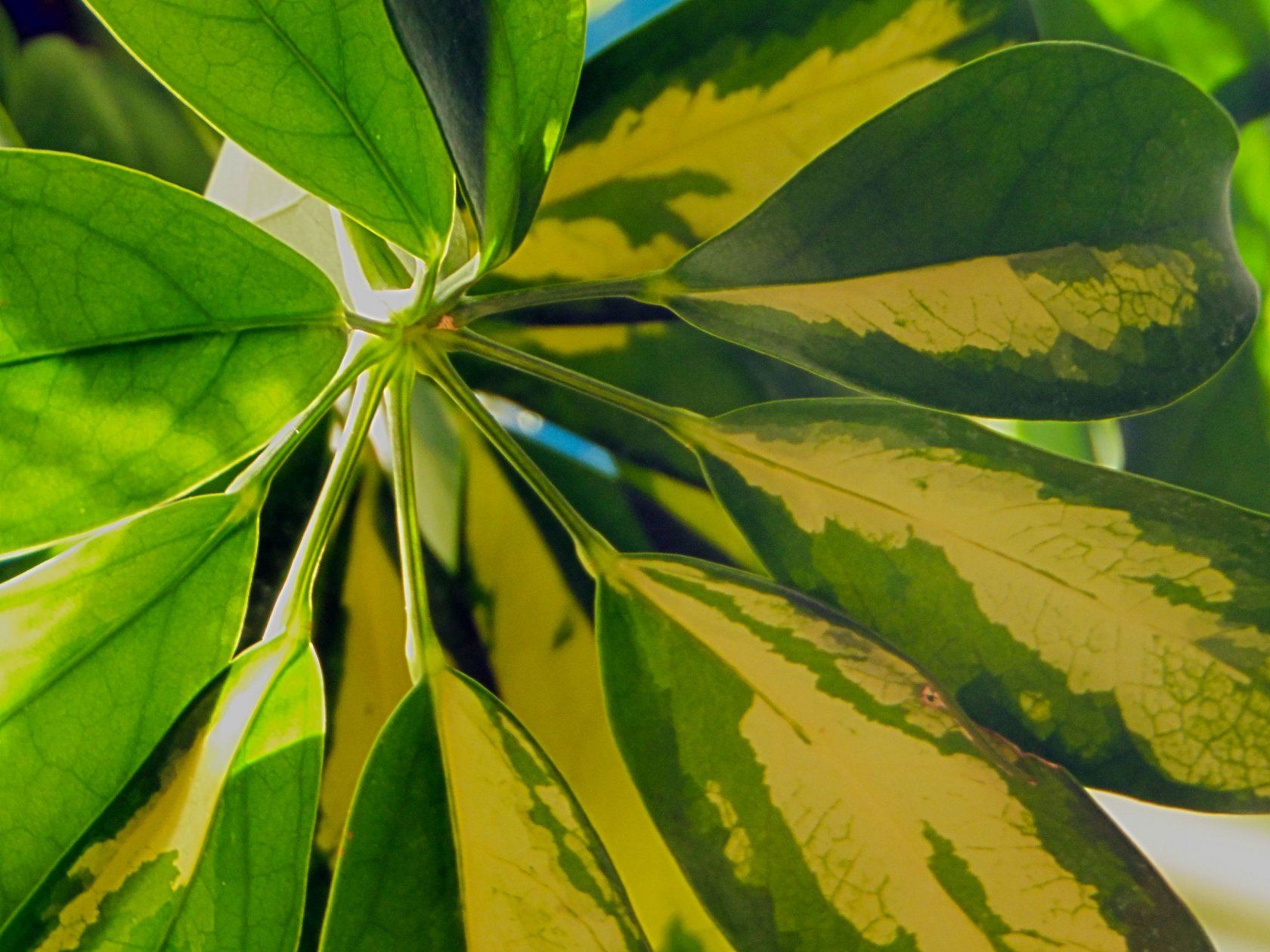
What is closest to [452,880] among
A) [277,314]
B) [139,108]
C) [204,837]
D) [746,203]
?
[204,837]

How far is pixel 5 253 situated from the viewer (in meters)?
0.32

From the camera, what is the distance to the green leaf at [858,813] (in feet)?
1.15

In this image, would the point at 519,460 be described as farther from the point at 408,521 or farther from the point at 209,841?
the point at 209,841

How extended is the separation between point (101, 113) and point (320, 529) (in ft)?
1.15

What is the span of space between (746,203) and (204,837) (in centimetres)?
38

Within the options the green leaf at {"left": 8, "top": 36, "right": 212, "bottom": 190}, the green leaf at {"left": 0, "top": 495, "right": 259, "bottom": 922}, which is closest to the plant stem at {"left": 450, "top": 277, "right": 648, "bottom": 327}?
the green leaf at {"left": 0, "top": 495, "right": 259, "bottom": 922}

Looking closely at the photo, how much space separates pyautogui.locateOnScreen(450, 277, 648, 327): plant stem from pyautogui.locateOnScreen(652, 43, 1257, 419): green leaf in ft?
0.19

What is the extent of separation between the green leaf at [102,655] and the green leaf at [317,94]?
0.13 metres

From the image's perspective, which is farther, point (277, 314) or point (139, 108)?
point (139, 108)

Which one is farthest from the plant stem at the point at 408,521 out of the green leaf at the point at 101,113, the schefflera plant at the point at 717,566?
the green leaf at the point at 101,113

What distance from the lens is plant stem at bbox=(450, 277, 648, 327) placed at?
41cm

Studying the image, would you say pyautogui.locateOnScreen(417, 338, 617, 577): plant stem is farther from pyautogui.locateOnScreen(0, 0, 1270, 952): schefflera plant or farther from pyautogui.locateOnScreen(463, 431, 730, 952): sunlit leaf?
pyautogui.locateOnScreen(463, 431, 730, 952): sunlit leaf

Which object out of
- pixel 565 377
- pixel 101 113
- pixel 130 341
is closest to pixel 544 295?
pixel 565 377

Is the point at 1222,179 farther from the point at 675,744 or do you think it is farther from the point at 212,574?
the point at 212,574
